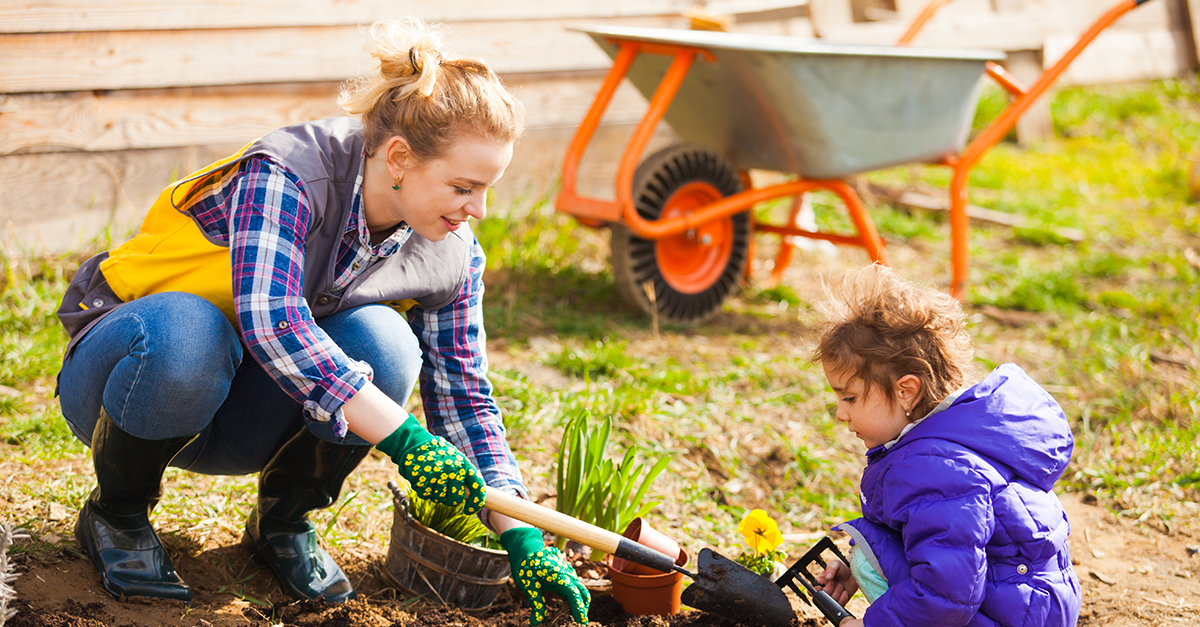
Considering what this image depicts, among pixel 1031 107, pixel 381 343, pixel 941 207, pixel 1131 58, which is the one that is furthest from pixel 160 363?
pixel 1131 58

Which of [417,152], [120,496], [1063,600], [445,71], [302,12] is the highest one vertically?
[302,12]

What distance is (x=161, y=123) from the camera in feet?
10.8

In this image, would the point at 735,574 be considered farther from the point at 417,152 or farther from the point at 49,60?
the point at 49,60

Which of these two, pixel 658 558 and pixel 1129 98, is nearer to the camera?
pixel 658 558

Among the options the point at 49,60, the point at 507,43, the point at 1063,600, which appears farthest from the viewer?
the point at 507,43

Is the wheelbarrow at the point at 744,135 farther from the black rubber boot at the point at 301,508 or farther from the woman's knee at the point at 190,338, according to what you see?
the woman's knee at the point at 190,338

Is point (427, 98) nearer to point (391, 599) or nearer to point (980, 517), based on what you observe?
point (391, 599)

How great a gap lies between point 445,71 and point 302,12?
2.15m

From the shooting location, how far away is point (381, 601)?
1.90 meters

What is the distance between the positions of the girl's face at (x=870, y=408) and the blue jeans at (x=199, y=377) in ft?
2.63

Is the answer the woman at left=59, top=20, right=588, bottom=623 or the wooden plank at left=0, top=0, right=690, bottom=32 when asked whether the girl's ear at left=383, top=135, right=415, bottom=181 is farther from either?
the wooden plank at left=0, top=0, right=690, bottom=32

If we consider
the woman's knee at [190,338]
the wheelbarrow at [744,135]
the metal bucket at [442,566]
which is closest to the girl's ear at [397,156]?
the woman's knee at [190,338]

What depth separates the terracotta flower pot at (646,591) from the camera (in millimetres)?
1842

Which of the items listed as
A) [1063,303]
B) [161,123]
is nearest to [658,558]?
[161,123]
